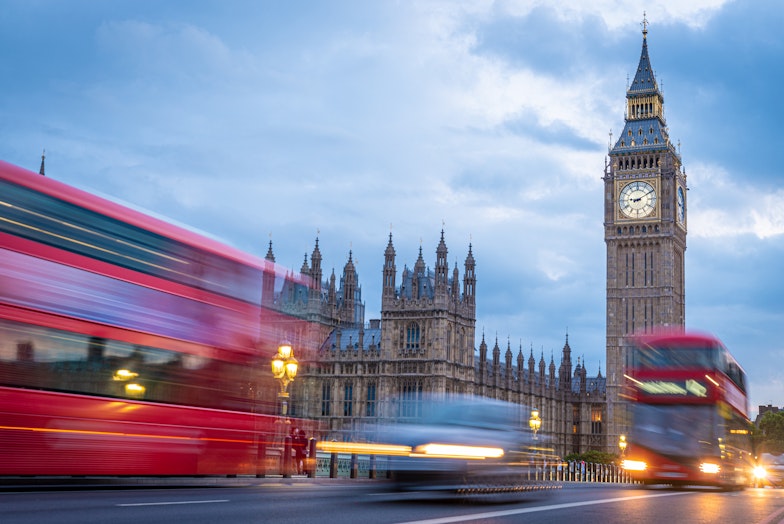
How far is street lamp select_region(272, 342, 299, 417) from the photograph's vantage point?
19.4 meters

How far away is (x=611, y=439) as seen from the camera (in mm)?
91500

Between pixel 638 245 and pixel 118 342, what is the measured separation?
82.6m

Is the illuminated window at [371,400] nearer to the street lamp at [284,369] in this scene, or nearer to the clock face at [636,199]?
the clock face at [636,199]

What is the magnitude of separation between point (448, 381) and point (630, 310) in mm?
29439

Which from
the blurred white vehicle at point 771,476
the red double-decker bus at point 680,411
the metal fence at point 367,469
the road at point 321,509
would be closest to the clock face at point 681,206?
the metal fence at point 367,469

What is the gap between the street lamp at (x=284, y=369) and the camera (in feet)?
63.7

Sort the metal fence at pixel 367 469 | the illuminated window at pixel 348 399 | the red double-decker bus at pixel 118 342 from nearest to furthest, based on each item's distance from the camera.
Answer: the red double-decker bus at pixel 118 342, the metal fence at pixel 367 469, the illuminated window at pixel 348 399

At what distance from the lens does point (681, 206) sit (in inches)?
3743

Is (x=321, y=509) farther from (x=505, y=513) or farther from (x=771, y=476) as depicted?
(x=771, y=476)

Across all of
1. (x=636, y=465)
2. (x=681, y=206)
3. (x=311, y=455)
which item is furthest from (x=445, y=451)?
(x=681, y=206)

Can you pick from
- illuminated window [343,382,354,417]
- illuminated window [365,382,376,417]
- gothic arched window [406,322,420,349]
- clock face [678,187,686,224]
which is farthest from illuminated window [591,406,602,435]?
illuminated window [343,382,354,417]

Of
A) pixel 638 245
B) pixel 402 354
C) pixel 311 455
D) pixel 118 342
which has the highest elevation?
pixel 638 245

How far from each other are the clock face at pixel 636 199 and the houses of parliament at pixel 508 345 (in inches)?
3.8

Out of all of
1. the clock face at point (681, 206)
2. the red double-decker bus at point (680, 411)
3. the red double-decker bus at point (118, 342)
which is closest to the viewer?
the red double-decker bus at point (118, 342)
